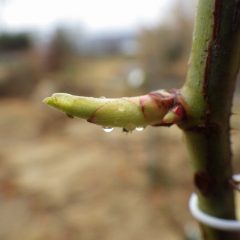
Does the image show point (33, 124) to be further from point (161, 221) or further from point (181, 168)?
point (161, 221)

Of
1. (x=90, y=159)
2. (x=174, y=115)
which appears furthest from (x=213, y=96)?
(x=90, y=159)

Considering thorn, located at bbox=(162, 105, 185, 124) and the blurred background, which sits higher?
thorn, located at bbox=(162, 105, 185, 124)

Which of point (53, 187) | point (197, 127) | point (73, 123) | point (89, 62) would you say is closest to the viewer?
point (197, 127)

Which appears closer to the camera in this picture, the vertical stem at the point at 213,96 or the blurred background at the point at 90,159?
the vertical stem at the point at 213,96

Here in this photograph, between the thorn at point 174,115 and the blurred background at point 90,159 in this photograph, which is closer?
the thorn at point 174,115

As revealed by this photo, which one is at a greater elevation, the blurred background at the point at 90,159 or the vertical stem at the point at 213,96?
the vertical stem at the point at 213,96

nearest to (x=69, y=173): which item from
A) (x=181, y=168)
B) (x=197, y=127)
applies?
(x=181, y=168)

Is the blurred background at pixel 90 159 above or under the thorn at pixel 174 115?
under

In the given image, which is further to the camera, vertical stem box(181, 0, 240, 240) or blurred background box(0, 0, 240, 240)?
blurred background box(0, 0, 240, 240)
